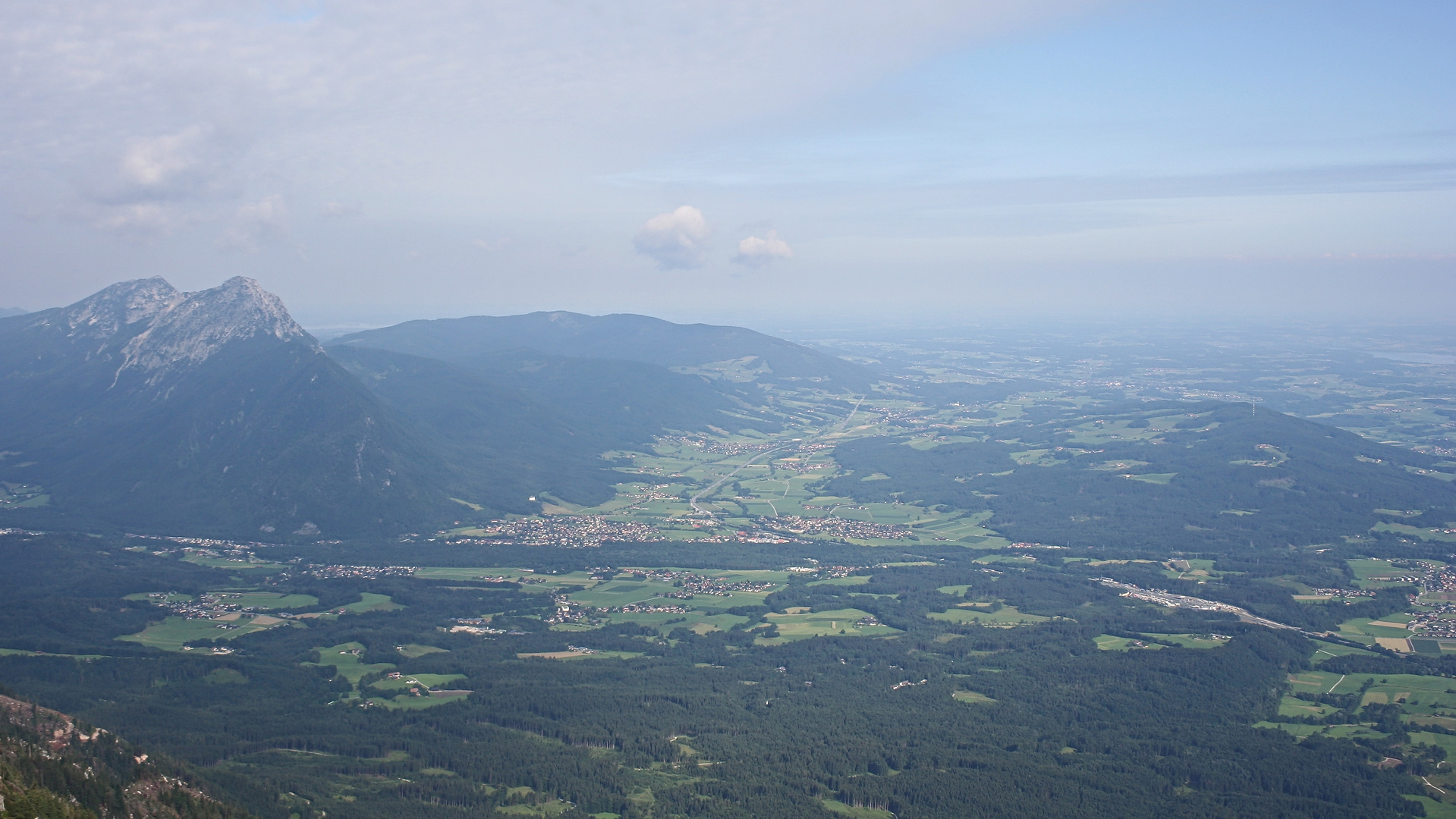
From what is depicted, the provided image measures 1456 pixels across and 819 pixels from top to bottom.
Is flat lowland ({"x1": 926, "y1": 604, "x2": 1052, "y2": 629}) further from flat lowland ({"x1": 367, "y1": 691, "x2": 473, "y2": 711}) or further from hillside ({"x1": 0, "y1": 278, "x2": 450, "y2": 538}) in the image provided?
hillside ({"x1": 0, "y1": 278, "x2": 450, "y2": 538})

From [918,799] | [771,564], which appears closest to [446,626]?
[771,564]

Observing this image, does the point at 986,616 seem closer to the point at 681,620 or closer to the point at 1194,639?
the point at 1194,639

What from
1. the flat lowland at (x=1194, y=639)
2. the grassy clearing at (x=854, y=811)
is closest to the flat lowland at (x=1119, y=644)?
the flat lowland at (x=1194, y=639)

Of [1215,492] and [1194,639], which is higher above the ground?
[1215,492]

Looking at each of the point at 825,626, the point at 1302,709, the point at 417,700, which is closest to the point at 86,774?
the point at 417,700

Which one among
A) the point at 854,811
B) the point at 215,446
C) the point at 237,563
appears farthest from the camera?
the point at 215,446

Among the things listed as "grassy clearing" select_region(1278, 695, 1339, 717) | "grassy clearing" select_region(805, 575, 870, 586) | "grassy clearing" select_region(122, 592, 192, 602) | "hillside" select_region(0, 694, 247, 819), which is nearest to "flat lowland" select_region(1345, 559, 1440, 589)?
"grassy clearing" select_region(1278, 695, 1339, 717)
